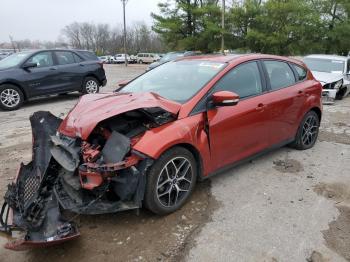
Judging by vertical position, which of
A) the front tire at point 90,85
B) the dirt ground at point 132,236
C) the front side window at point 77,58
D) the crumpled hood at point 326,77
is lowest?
the dirt ground at point 132,236

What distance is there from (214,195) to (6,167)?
9.97 ft

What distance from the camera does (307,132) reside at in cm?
557

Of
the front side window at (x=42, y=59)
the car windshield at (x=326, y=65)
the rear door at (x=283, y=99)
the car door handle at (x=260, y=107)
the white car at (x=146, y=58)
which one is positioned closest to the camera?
the car door handle at (x=260, y=107)

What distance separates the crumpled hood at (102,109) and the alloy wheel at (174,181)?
547 millimetres

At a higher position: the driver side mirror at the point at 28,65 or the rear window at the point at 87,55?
the rear window at the point at 87,55

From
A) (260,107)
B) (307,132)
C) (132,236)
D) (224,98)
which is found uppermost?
(224,98)

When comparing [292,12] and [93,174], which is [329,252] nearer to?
[93,174]

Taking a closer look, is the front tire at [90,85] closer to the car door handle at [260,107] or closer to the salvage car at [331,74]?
the salvage car at [331,74]

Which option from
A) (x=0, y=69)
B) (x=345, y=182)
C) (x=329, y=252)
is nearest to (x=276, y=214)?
(x=329, y=252)

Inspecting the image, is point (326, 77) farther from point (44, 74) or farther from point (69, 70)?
point (44, 74)

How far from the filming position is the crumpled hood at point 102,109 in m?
3.27

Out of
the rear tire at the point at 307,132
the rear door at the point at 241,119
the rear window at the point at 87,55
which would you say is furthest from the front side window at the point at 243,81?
the rear window at the point at 87,55

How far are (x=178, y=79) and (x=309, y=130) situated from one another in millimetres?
2611

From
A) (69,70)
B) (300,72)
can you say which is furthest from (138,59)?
(300,72)
